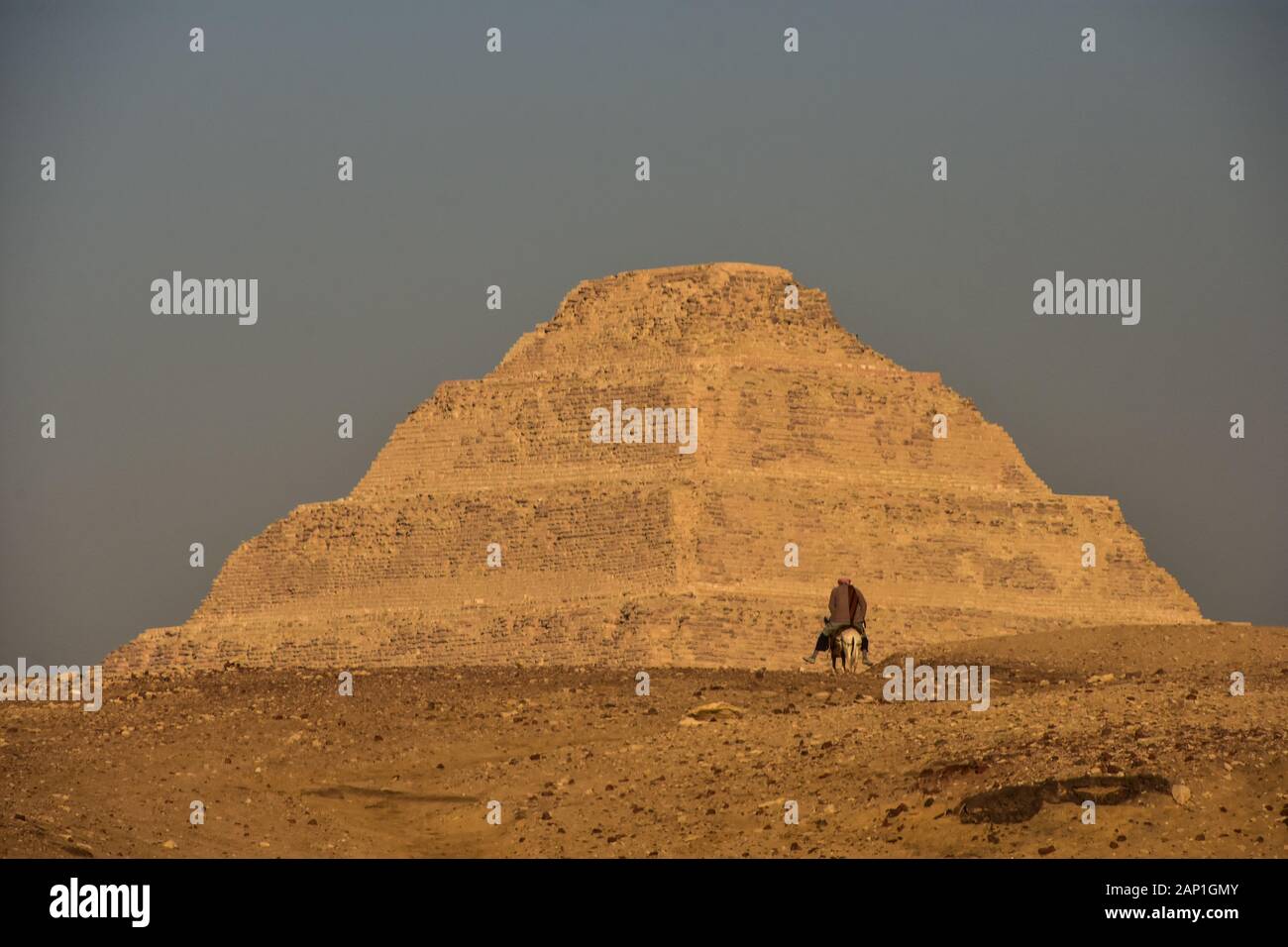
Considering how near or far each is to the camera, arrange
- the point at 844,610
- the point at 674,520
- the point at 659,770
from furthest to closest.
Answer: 1. the point at 674,520
2. the point at 844,610
3. the point at 659,770

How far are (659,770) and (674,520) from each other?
1484 inches

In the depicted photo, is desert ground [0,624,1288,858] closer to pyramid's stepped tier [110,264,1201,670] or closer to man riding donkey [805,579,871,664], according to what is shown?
man riding donkey [805,579,871,664]

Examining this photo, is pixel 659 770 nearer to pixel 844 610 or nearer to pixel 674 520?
pixel 844 610

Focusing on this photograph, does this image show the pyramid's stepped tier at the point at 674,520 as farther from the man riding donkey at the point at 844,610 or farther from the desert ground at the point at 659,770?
the desert ground at the point at 659,770

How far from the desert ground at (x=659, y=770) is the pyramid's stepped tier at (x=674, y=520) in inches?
946

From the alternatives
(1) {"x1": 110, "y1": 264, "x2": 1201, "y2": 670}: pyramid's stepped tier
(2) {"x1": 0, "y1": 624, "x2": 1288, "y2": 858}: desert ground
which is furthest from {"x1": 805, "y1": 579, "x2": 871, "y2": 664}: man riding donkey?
(1) {"x1": 110, "y1": 264, "x2": 1201, "y2": 670}: pyramid's stepped tier

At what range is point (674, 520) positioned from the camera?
79688 mm

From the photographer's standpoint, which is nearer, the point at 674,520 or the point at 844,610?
the point at 844,610

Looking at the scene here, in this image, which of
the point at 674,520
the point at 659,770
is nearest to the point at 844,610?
the point at 659,770

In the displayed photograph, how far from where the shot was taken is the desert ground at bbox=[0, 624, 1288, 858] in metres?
35.9

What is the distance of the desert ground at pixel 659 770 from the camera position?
3588cm

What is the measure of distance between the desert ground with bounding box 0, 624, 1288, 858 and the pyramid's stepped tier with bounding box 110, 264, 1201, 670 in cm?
2403

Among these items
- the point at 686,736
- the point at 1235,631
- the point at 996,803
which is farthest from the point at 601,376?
the point at 996,803
